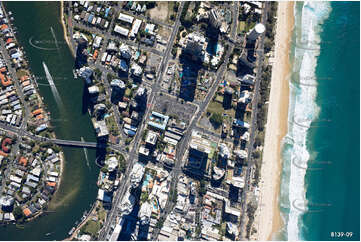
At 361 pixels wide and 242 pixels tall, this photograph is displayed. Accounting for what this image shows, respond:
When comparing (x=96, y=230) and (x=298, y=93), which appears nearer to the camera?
(x=96, y=230)

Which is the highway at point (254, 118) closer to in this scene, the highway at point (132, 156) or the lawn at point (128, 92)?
the highway at point (132, 156)

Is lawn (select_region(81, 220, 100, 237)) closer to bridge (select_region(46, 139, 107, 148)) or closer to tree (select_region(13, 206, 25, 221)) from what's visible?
tree (select_region(13, 206, 25, 221))

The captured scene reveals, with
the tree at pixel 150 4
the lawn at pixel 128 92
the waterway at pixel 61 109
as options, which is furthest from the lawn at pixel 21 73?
the tree at pixel 150 4

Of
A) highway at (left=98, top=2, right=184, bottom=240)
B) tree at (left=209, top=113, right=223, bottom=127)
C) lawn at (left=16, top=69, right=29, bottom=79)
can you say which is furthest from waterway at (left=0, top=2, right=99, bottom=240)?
tree at (left=209, top=113, right=223, bottom=127)

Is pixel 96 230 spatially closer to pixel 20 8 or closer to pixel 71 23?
pixel 71 23

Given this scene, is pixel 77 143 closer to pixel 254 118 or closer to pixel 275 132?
pixel 254 118

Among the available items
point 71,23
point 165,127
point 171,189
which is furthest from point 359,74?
point 71,23

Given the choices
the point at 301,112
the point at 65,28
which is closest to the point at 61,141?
the point at 65,28
